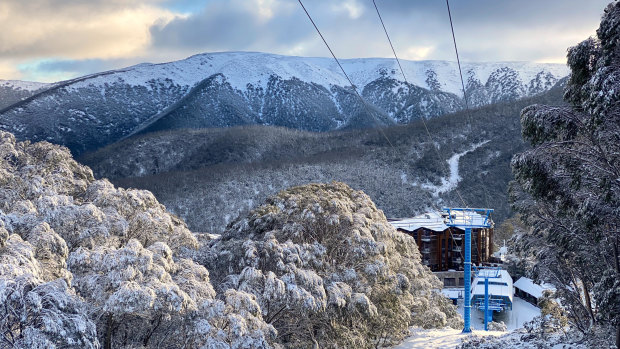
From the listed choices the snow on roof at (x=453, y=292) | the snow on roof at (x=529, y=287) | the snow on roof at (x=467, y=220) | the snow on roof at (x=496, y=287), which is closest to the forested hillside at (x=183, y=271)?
the snow on roof at (x=467, y=220)

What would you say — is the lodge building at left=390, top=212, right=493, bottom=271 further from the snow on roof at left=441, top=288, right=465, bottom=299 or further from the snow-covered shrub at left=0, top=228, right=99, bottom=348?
the snow-covered shrub at left=0, top=228, right=99, bottom=348

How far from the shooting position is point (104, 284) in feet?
34.8

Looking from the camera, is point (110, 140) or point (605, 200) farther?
point (110, 140)

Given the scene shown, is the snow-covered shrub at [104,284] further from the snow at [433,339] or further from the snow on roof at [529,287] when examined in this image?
the snow on roof at [529,287]

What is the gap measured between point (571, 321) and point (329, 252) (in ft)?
23.4

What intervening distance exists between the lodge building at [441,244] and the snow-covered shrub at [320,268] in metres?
22.0

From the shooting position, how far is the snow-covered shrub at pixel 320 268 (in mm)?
13828

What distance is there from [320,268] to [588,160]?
852cm

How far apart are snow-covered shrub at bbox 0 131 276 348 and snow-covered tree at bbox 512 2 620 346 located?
6508mm

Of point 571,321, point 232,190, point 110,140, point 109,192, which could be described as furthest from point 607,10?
point 110,140

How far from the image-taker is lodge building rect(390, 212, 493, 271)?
4122 centimetres

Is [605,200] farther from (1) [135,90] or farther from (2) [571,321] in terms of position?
(1) [135,90]

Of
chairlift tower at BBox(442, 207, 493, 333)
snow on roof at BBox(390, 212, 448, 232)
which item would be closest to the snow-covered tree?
chairlift tower at BBox(442, 207, 493, 333)

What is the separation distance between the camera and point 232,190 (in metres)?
74.0
